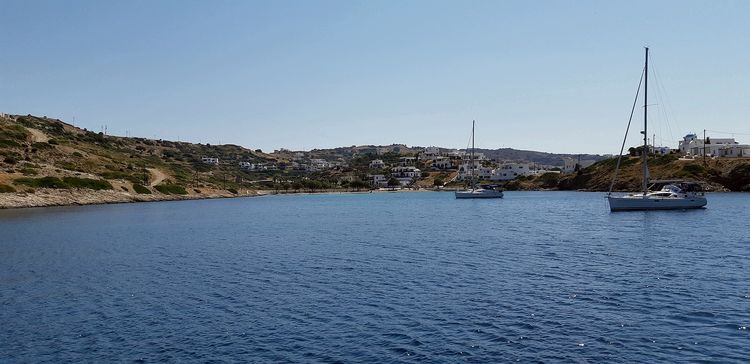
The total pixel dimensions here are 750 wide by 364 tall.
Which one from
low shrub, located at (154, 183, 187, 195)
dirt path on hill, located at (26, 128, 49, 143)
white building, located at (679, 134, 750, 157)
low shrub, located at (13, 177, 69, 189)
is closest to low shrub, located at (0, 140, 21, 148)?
dirt path on hill, located at (26, 128, 49, 143)

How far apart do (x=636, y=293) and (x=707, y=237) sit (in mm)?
29759

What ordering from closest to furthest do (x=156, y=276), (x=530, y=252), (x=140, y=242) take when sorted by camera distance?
(x=156, y=276), (x=530, y=252), (x=140, y=242)

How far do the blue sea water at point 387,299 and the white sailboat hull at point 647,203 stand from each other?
2499cm

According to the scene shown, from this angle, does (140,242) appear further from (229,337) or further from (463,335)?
(463,335)

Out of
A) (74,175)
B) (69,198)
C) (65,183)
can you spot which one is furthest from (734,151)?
(74,175)

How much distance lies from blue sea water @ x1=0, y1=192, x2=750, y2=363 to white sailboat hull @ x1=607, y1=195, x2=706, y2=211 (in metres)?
25.0

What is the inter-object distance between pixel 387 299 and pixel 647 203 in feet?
231

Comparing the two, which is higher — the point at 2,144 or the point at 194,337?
the point at 2,144

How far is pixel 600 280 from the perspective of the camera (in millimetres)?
34438

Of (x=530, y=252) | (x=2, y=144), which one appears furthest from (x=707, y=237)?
(x=2, y=144)

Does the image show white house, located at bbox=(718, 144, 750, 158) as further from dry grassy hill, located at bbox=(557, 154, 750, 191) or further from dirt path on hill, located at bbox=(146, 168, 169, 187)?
dirt path on hill, located at bbox=(146, 168, 169, 187)

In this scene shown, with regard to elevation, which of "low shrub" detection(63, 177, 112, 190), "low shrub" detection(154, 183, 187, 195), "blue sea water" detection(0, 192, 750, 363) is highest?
"low shrub" detection(63, 177, 112, 190)

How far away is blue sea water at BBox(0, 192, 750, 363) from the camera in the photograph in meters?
22.4

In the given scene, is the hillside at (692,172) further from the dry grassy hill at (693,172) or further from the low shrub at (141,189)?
the low shrub at (141,189)
